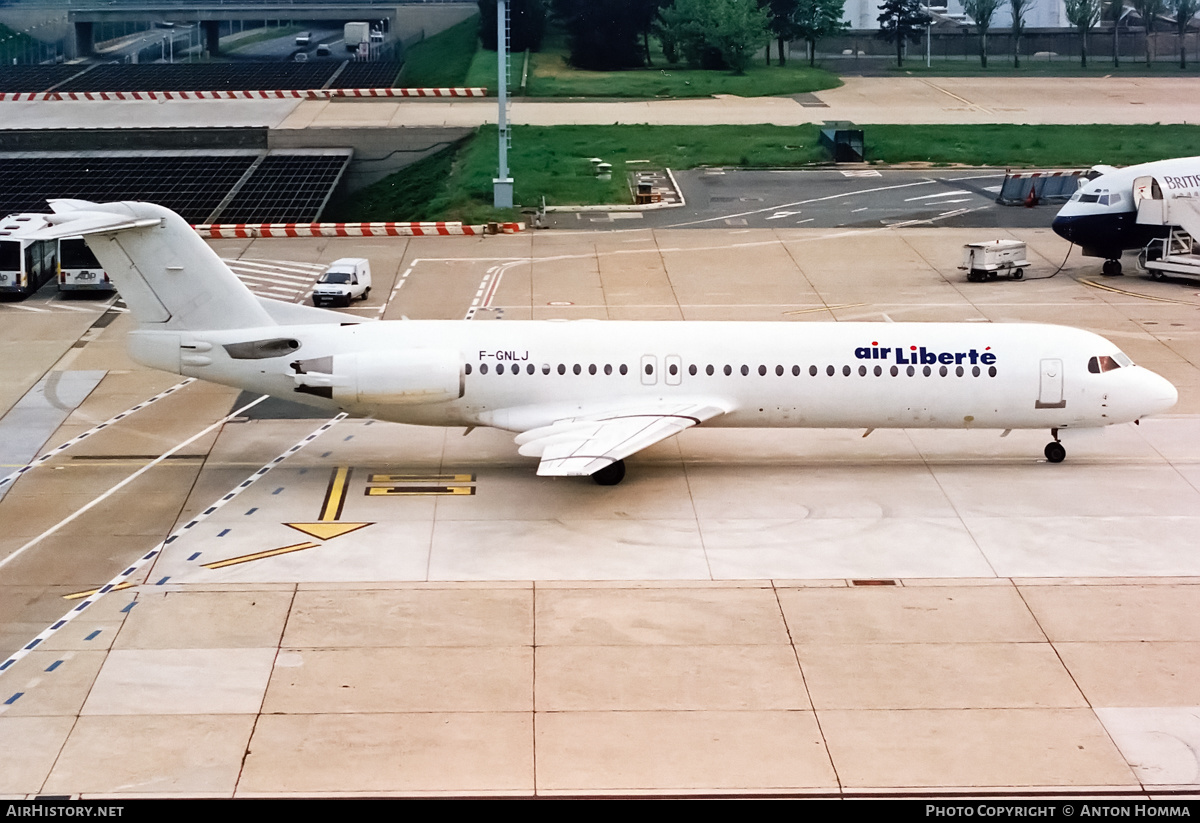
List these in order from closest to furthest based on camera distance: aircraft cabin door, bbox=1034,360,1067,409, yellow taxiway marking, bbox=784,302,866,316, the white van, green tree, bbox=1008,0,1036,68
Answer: aircraft cabin door, bbox=1034,360,1067,409 < yellow taxiway marking, bbox=784,302,866,316 < the white van < green tree, bbox=1008,0,1036,68

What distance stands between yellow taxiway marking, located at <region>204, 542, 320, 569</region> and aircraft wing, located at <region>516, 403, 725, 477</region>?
485 cm

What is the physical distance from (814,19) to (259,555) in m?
96.6

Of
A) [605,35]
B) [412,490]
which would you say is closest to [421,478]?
[412,490]

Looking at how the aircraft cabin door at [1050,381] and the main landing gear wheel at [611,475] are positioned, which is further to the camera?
the aircraft cabin door at [1050,381]

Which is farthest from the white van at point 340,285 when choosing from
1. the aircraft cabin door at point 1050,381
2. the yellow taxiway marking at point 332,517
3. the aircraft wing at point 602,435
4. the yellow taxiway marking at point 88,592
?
the aircraft cabin door at point 1050,381

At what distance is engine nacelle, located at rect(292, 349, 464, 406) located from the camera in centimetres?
3009

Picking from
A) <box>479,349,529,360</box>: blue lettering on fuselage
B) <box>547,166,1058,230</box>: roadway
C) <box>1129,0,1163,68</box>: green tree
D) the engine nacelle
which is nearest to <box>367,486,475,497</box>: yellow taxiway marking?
the engine nacelle

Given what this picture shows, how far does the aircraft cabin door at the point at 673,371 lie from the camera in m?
31.0

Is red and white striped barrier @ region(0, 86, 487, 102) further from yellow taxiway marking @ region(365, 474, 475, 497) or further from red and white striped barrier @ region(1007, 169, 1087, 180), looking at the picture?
yellow taxiway marking @ region(365, 474, 475, 497)

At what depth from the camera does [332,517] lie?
28.8 meters

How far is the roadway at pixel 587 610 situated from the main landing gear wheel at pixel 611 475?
0.22 meters

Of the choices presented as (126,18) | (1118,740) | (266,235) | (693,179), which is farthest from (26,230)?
(126,18)

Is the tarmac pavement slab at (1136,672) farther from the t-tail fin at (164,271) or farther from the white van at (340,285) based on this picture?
the white van at (340,285)

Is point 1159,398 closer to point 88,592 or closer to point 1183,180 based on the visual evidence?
point 1183,180
